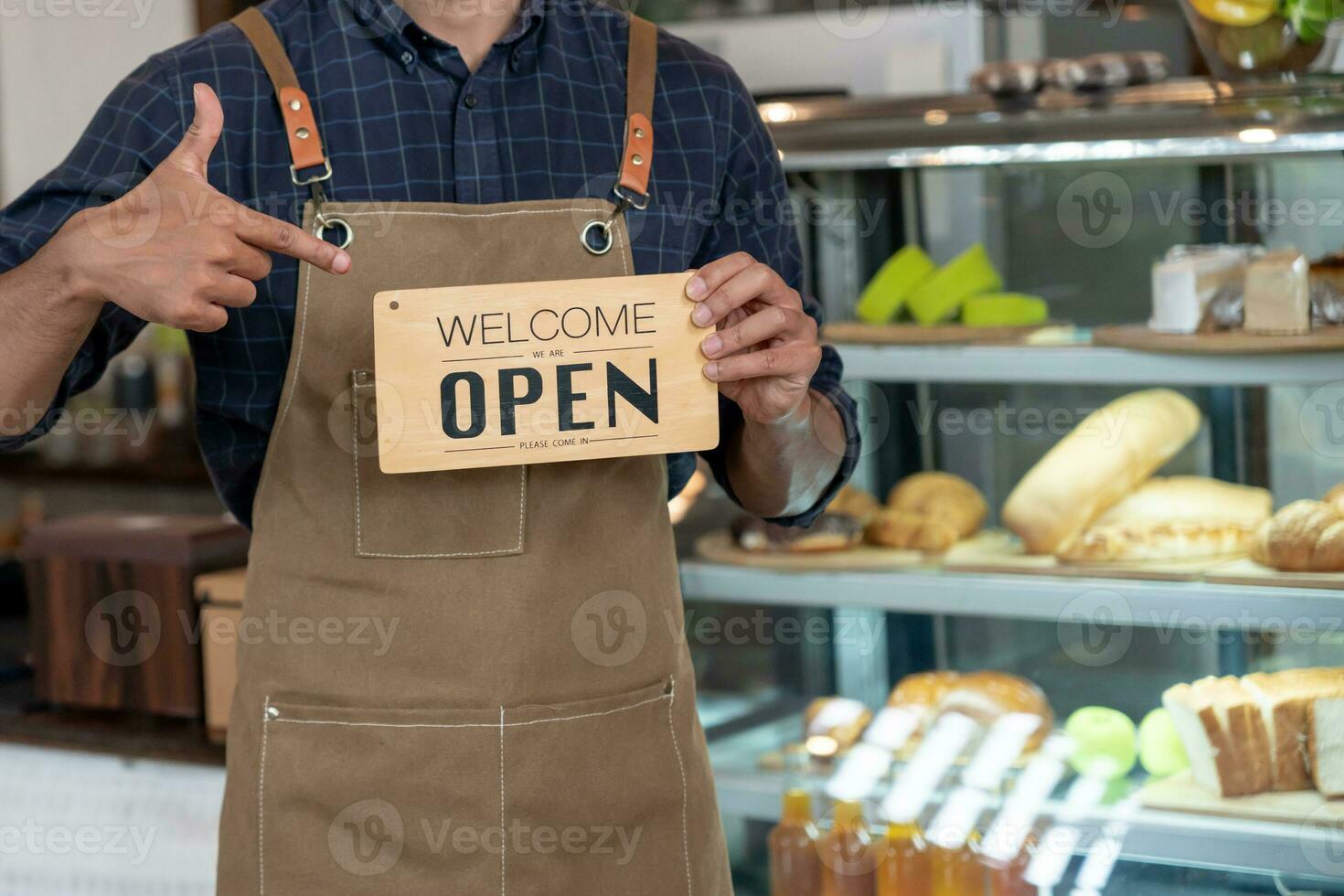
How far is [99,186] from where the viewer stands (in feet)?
4.07

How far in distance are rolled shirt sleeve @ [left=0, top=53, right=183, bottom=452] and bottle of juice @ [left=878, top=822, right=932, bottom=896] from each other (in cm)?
123

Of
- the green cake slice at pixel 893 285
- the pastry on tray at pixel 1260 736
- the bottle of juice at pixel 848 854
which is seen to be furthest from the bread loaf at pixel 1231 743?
the green cake slice at pixel 893 285

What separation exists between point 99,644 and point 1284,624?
1.74 meters

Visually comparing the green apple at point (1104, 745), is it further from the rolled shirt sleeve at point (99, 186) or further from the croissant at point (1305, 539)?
the rolled shirt sleeve at point (99, 186)

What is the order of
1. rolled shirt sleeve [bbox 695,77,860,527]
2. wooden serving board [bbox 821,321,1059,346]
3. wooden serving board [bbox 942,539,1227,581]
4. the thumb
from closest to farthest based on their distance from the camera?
the thumb → rolled shirt sleeve [bbox 695,77,860,527] → wooden serving board [bbox 942,539,1227,581] → wooden serving board [bbox 821,321,1059,346]

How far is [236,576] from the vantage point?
225 centimetres

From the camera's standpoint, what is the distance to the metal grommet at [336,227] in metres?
1.27

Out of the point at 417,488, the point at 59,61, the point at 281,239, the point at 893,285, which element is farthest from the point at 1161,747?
the point at 59,61

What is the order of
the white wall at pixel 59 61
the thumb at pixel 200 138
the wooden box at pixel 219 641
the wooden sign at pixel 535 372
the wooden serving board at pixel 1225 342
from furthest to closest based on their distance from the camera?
1. the white wall at pixel 59 61
2. the wooden box at pixel 219 641
3. the wooden serving board at pixel 1225 342
4. the wooden sign at pixel 535 372
5. the thumb at pixel 200 138

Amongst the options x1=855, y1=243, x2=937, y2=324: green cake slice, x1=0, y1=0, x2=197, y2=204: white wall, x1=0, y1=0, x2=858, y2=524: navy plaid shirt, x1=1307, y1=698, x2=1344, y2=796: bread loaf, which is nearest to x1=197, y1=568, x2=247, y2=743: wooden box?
x1=0, y1=0, x2=858, y2=524: navy plaid shirt

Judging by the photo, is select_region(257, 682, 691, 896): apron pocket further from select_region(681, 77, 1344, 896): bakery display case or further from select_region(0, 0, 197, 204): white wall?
select_region(0, 0, 197, 204): white wall

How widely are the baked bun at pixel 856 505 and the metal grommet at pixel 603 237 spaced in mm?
826

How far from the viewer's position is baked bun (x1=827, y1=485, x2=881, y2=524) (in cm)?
208

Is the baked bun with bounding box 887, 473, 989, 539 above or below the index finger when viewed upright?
below
